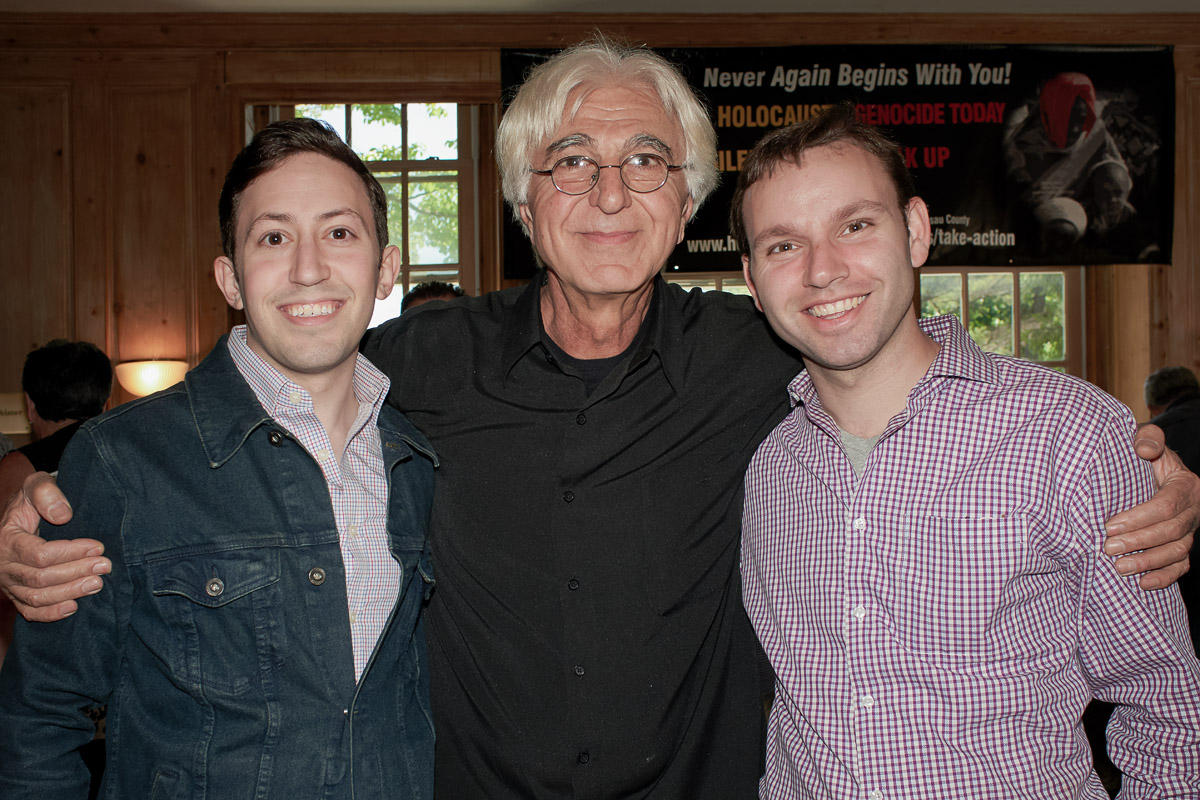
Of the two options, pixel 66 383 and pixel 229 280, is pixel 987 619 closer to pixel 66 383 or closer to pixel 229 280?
pixel 229 280

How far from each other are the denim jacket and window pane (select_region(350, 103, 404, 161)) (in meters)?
5.69

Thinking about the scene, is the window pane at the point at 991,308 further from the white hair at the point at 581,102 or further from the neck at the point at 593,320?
the neck at the point at 593,320

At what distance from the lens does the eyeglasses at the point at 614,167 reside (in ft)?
6.33

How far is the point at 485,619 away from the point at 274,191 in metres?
0.91

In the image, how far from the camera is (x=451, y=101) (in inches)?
236

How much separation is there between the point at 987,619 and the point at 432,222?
232 inches

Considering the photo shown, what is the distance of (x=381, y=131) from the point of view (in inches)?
268

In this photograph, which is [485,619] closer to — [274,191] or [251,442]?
[251,442]

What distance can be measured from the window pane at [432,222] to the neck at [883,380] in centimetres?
542

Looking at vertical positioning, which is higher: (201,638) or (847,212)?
(847,212)

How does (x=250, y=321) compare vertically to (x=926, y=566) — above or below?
above

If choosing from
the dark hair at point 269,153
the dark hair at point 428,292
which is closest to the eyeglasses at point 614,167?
the dark hair at point 269,153

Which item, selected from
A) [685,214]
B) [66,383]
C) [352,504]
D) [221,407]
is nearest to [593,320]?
[685,214]

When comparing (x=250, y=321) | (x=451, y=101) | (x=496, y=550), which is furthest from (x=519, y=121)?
(x=451, y=101)
